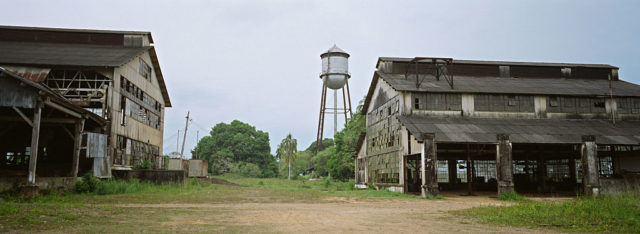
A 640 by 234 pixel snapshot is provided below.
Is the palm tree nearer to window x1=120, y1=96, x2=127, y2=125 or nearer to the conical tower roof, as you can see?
the conical tower roof

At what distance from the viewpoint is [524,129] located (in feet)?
85.1

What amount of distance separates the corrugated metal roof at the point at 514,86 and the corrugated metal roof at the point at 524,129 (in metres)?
→ 1.83

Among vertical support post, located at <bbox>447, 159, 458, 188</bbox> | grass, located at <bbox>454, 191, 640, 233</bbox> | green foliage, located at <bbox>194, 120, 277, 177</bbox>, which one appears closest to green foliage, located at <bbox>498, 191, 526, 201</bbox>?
grass, located at <bbox>454, 191, 640, 233</bbox>

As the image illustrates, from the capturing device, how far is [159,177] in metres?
26.6

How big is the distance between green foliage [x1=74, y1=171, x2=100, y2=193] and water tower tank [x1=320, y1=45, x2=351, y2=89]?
28.3 m

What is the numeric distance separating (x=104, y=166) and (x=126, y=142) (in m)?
5.30

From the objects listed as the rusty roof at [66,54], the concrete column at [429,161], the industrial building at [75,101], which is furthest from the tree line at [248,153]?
the concrete column at [429,161]

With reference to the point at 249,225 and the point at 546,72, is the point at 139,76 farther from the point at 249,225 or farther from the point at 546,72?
the point at 546,72

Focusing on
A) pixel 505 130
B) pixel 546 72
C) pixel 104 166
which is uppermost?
pixel 546 72

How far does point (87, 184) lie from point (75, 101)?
5.91 meters

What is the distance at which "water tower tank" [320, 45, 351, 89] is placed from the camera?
4609cm

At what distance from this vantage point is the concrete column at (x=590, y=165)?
76.2 ft

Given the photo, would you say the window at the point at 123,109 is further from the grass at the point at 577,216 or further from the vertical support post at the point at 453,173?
the vertical support post at the point at 453,173

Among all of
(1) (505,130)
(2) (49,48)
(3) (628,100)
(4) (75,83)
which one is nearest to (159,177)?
(4) (75,83)
